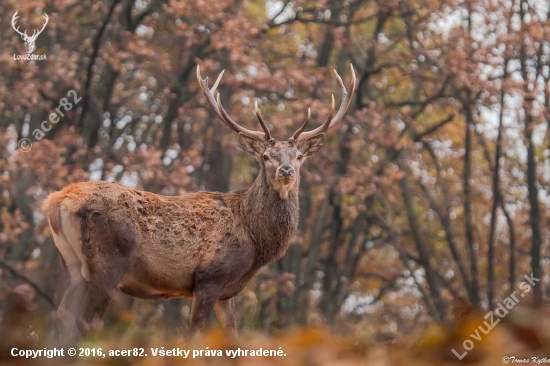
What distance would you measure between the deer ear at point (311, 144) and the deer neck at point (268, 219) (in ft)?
1.70

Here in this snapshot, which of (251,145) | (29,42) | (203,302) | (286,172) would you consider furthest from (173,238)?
(29,42)

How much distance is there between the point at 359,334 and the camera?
11.4ft

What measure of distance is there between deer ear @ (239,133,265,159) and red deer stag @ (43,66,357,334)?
30 millimetres

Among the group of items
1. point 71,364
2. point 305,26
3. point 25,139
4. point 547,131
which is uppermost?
point 71,364

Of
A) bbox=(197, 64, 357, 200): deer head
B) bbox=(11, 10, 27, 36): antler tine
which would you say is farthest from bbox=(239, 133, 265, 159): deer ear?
bbox=(11, 10, 27, 36): antler tine

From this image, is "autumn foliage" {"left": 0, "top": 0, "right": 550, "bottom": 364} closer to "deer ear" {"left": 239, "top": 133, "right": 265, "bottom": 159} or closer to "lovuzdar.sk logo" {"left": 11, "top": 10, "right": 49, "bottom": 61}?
"lovuzdar.sk logo" {"left": 11, "top": 10, "right": 49, "bottom": 61}

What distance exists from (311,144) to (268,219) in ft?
3.53

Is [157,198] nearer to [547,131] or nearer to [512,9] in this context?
[512,9]

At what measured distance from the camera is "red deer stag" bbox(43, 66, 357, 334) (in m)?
7.92

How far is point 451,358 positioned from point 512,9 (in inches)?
605

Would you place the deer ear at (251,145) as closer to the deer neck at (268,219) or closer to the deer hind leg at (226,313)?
the deer neck at (268,219)

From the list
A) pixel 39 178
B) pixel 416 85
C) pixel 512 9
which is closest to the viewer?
pixel 39 178

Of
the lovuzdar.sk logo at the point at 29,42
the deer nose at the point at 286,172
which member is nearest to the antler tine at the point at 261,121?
the deer nose at the point at 286,172

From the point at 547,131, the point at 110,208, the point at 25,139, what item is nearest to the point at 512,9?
the point at 547,131
